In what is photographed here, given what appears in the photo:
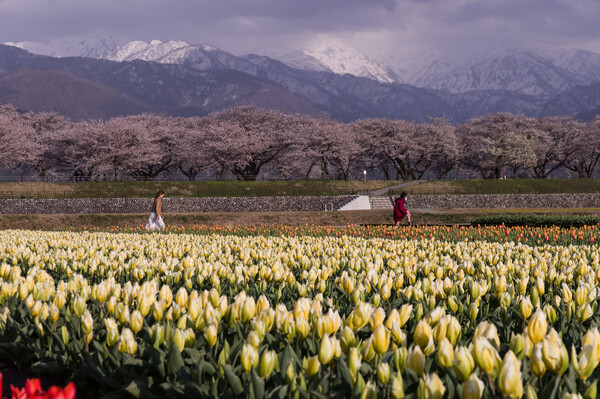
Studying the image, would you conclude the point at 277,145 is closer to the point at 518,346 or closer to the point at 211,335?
the point at 211,335

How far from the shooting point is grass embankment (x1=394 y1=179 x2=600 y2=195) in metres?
51.0

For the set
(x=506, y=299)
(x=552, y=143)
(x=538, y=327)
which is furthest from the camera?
(x=552, y=143)

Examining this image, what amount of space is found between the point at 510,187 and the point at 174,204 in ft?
110

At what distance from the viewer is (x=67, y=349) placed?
351cm

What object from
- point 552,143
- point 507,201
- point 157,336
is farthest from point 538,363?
point 552,143

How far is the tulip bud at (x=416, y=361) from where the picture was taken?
95.1 inches

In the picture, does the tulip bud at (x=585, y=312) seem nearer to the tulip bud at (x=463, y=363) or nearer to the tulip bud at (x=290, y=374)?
the tulip bud at (x=463, y=363)

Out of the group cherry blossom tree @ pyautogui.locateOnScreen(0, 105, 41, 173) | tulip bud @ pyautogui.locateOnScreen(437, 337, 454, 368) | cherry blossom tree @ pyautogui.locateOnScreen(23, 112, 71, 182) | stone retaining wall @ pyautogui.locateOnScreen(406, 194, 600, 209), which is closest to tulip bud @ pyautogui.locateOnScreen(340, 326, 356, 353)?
tulip bud @ pyautogui.locateOnScreen(437, 337, 454, 368)

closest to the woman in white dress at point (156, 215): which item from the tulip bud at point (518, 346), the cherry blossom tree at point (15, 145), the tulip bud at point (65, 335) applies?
the tulip bud at point (65, 335)

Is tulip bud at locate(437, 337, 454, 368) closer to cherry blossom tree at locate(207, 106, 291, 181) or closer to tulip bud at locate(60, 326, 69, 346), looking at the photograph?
tulip bud at locate(60, 326, 69, 346)

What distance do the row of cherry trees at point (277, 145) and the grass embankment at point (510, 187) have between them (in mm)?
15712

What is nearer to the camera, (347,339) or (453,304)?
(347,339)

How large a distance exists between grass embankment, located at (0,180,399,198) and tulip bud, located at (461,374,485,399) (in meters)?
44.9

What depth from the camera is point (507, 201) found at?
45750mm
